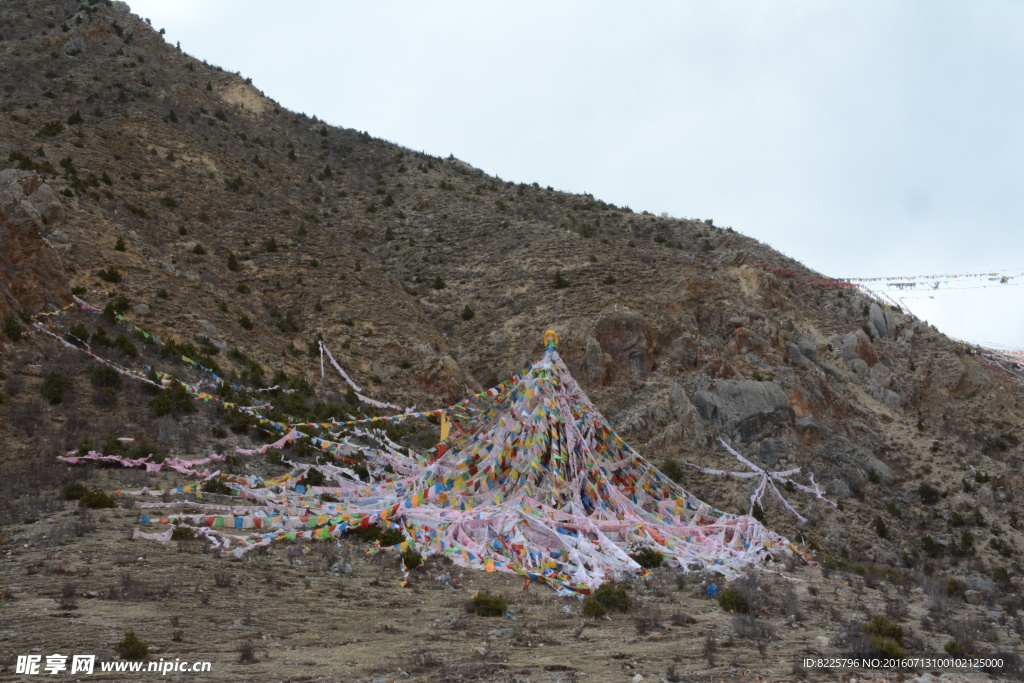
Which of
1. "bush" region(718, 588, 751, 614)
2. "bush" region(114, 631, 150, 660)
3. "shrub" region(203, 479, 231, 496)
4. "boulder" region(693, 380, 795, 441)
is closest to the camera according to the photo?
"bush" region(114, 631, 150, 660)

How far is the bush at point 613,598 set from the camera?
12852 mm

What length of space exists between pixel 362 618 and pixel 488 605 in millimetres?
1973

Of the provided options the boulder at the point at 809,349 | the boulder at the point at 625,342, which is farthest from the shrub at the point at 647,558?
the boulder at the point at 809,349

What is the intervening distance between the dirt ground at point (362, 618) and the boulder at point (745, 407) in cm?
1036

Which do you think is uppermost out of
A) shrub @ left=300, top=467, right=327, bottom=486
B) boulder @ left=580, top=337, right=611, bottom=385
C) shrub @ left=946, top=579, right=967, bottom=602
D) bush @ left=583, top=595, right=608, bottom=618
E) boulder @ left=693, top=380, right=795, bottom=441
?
boulder @ left=580, top=337, right=611, bottom=385

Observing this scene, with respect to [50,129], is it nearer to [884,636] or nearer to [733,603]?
[733,603]

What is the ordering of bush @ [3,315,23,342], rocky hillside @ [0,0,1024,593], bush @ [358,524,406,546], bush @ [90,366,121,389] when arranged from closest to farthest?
bush @ [358,524,406,546], bush @ [3,315,23,342], bush @ [90,366,121,389], rocky hillside @ [0,0,1024,593]

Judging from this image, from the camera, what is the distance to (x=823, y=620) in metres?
12.9

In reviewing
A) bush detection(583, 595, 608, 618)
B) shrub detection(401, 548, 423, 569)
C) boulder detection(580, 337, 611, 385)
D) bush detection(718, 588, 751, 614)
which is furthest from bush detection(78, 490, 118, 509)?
boulder detection(580, 337, 611, 385)

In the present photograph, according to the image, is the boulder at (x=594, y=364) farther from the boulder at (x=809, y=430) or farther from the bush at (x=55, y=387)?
the bush at (x=55, y=387)

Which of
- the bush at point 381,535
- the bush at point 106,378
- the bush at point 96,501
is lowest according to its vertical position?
the bush at point 381,535

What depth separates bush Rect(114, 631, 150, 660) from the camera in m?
8.18

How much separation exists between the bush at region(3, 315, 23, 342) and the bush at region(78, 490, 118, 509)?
291 inches

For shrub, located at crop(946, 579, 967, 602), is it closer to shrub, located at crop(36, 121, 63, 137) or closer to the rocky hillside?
the rocky hillside
